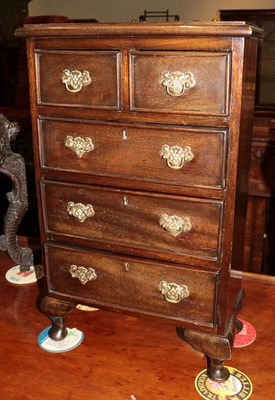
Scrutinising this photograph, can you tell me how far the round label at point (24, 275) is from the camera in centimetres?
173

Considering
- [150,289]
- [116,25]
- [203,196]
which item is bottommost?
[150,289]

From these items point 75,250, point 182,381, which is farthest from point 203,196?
point 182,381

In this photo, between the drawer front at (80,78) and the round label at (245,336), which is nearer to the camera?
the drawer front at (80,78)

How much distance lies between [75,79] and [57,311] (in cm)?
63

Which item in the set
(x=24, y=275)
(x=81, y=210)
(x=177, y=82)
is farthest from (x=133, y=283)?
(x=24, y=275)

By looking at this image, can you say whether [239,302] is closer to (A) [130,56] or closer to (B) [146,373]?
(B) [146,373]

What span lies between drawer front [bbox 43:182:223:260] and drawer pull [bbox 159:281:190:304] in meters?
0.09

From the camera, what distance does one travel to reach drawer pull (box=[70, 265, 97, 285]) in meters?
1.25

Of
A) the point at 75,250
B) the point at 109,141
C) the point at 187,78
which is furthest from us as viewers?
the point at 75,250

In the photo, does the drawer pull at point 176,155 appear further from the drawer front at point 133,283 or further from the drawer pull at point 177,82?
the drawer front at point 133,283

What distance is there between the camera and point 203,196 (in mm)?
1069

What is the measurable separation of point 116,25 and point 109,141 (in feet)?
→ 0.84

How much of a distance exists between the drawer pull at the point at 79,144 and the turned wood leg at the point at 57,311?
0.43 meters

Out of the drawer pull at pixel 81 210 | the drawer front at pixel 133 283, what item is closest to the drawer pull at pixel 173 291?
the drawer front at pixel 133 283
